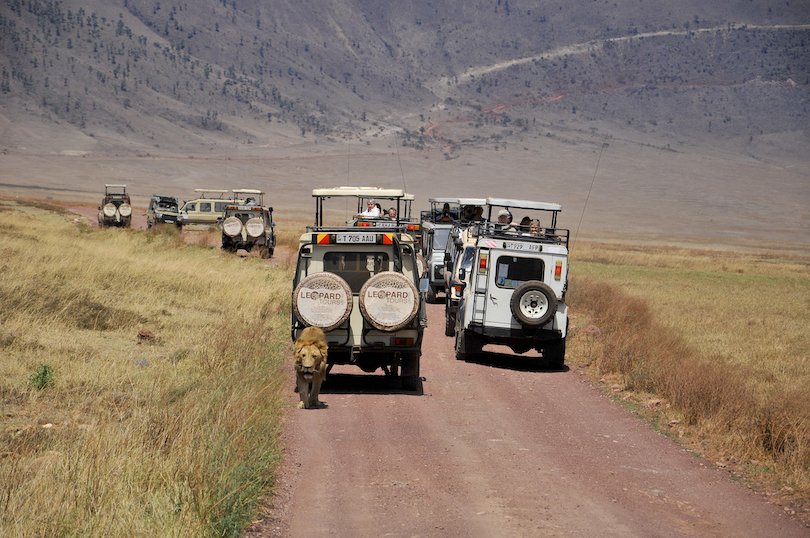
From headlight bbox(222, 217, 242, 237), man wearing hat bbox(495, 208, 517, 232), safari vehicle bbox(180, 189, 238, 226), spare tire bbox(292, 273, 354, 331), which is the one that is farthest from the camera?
safari vehicle bbox(180, 189, 238, 226)

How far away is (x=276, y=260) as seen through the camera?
3588 centimetres

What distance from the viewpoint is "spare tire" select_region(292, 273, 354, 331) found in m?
12.9

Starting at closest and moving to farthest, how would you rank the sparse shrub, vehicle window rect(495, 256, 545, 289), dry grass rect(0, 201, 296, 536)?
dry grass rect(0, 201, 296, 536) → the sparse shrub → vehicle window rect(495, 256, 545, 289)

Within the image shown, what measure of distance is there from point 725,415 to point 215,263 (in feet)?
68.4

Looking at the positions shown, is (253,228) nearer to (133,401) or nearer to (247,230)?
(247,230)

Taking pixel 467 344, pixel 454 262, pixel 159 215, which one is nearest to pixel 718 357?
Answer: pixel 467 344

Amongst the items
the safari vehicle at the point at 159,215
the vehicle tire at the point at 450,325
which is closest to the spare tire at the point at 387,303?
the vehicle tire at the point at 450,325

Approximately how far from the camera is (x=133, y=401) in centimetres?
1088

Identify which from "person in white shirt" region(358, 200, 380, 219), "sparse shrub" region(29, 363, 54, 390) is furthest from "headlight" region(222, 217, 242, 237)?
"sparse shrub" region(29, 363, 54, 390)

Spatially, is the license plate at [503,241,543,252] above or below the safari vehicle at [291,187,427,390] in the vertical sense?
above

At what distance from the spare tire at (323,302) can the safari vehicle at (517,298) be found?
4.14 meters

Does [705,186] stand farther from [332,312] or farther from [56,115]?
[332,312]

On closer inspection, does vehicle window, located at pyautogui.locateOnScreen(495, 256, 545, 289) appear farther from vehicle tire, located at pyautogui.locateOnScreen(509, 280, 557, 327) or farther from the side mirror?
the side mirror

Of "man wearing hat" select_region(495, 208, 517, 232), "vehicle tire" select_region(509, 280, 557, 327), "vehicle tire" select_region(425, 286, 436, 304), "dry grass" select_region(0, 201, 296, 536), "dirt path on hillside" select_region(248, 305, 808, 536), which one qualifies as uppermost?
"man wearing hat" select_region(495, 208, 517, 232)
